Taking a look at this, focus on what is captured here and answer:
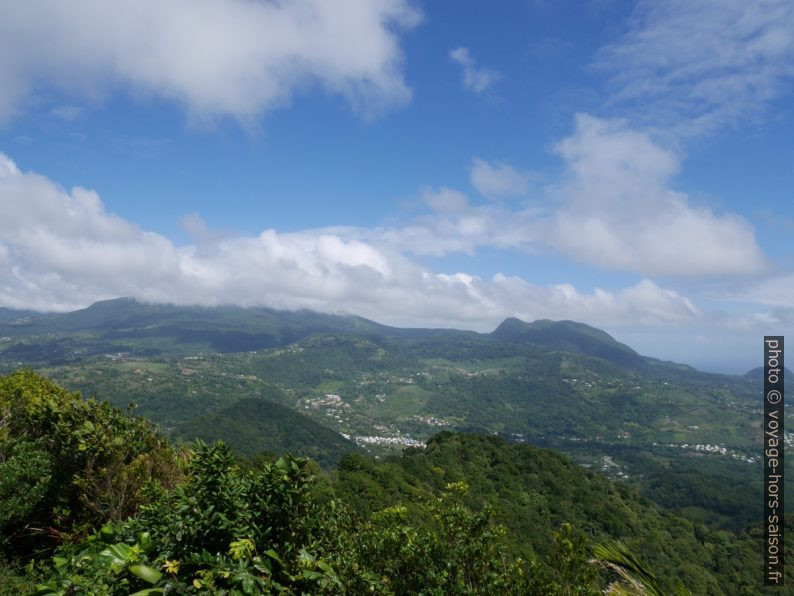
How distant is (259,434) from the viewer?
18200 centimetres

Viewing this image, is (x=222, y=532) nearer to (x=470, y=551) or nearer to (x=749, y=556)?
(x=470, y=551)

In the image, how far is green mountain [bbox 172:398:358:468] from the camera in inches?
6462

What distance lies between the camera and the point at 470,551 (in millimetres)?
9320

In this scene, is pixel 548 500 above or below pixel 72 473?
below

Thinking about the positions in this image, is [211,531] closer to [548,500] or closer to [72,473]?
[72,473]

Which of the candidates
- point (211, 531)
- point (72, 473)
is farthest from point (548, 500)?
point (211, 531)

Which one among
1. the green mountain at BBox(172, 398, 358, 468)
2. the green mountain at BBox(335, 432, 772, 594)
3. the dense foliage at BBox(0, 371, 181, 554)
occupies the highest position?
the dense foliage at BBox(0, 371, 181, 554)

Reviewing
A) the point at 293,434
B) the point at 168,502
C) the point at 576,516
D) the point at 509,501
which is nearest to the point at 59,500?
the point at 168,502

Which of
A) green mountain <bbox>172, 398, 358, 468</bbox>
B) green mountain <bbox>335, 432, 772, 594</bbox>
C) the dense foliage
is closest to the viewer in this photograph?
the dense foliage

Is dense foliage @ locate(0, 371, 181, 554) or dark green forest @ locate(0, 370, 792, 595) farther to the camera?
dense foliage @ locate(0, 371, 181, 554)

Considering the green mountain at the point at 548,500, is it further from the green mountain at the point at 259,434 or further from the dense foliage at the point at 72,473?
the green mountain at the point at 259,434

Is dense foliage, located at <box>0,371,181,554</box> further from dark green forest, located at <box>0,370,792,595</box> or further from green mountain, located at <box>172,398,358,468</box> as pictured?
green mountain, located at <box>172,398,358,468</box>

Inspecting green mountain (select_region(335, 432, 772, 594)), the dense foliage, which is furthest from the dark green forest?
green mountain (select_region(335, 432, 772, 594))

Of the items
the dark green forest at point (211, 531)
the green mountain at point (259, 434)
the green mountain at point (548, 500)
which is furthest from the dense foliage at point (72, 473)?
the green mountain at point (259, 434)
